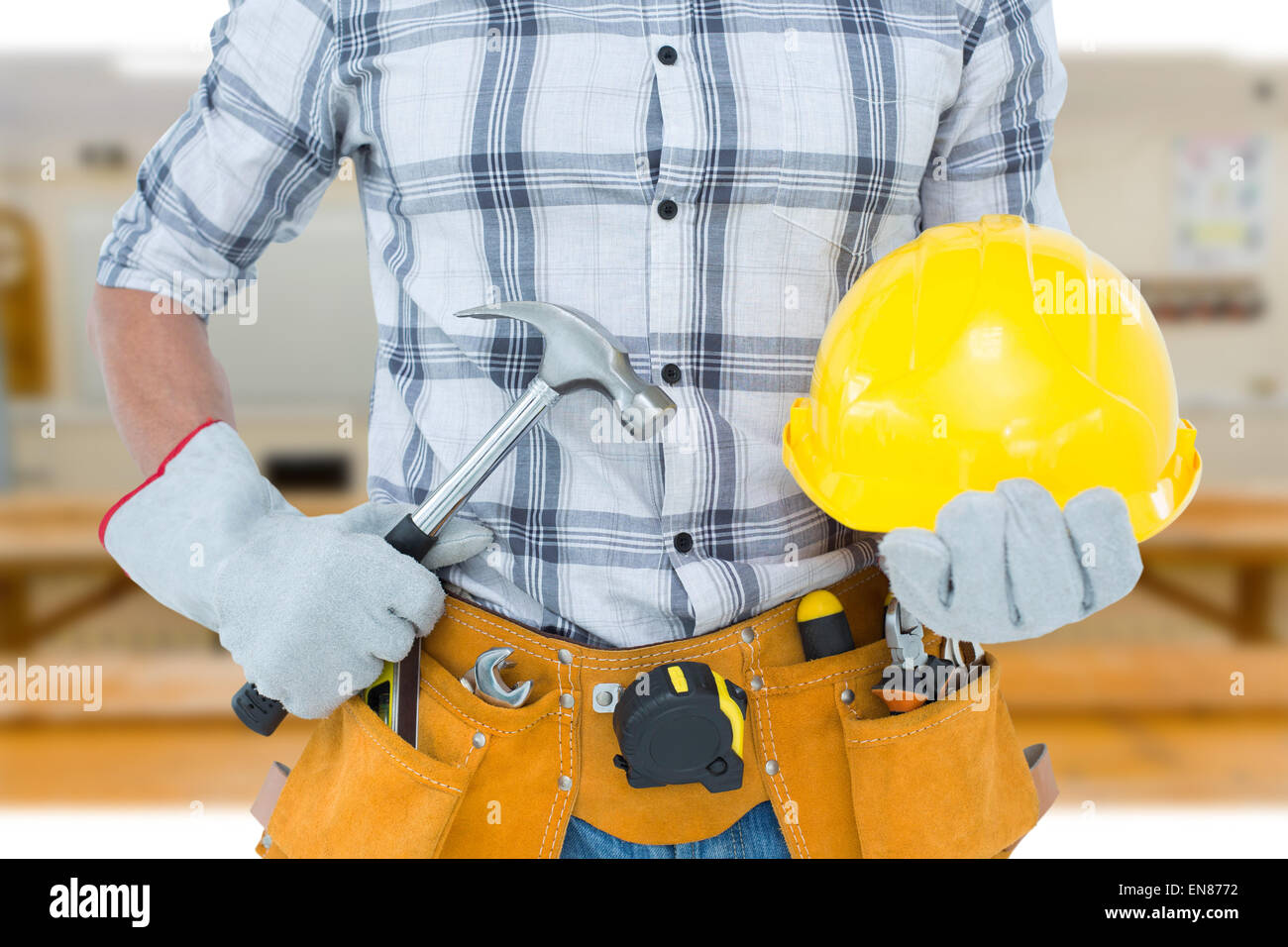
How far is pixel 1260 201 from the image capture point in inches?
207

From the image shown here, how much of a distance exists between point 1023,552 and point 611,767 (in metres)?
0.36

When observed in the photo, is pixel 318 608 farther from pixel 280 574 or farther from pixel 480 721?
pixel 480 721

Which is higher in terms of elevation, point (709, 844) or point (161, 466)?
point (161, 466)

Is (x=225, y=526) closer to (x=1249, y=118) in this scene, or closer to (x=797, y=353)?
(x=797, y=353)

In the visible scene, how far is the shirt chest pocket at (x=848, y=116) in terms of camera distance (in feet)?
2.55

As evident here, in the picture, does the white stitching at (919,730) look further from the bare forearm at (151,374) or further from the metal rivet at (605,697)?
the bare forearm at (151,374)

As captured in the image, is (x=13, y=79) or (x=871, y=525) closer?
(x=871, y=525)

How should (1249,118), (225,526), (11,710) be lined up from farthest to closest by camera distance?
(1249,118) → (11,710) → (225,526)

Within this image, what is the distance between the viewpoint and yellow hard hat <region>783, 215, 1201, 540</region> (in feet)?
2.04

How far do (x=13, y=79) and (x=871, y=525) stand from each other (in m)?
5.34

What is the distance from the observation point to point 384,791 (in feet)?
2.50

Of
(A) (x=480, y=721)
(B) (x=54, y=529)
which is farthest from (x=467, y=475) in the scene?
(B) (x=54, y=529)

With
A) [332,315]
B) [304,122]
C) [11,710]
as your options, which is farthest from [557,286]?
[332,315]

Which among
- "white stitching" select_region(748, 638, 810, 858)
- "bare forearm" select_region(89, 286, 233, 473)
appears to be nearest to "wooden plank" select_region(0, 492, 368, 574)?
"bare forearm" select_region(89, 286, 233, 473)
